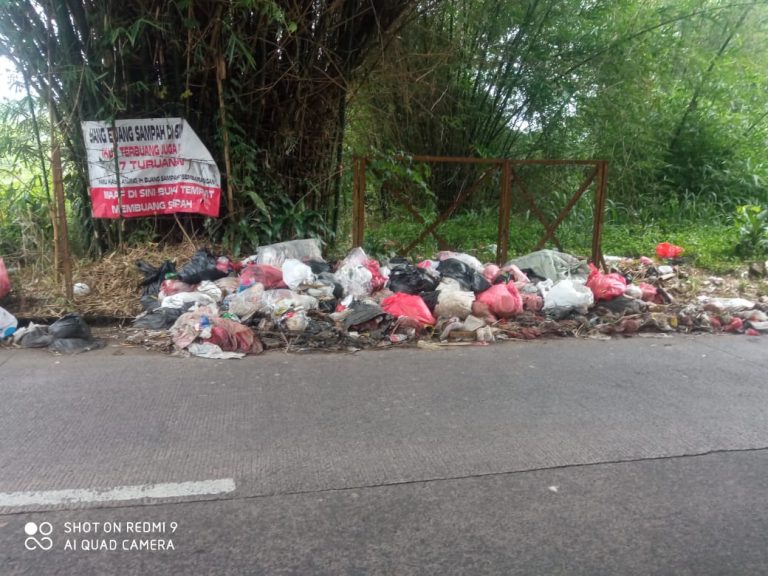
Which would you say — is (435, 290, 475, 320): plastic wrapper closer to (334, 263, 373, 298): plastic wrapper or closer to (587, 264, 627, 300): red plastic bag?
(334, 263, 373, 298): plastic wrapper

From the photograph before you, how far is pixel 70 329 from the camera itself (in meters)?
5.35

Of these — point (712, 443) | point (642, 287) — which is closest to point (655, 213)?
point (642, 287)

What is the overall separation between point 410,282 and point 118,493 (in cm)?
409

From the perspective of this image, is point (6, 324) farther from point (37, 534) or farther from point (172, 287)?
point (37, 534)

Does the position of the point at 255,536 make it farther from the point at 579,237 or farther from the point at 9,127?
the point at 579,237

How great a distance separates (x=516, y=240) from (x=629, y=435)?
5774 mm

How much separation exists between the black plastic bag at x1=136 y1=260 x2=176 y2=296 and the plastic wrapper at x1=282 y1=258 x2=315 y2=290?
1.26 metres

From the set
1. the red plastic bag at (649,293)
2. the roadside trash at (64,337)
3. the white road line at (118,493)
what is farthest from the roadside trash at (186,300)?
the red plastic bag at (649,293)

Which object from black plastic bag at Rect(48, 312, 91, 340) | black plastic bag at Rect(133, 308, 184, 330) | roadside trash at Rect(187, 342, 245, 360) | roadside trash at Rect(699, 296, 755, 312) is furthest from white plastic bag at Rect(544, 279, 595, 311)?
black plastic bag at Rect(48, 312, 91, 340)

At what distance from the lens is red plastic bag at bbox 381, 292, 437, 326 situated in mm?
5959

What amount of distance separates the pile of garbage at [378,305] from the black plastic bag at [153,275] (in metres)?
0.01

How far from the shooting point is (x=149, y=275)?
6684 millimetres

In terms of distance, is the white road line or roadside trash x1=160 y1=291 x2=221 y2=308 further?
roadside trash x1=160 y1=291 x2=221 y2=308

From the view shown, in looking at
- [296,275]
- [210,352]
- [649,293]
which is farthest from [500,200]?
[210,352]
